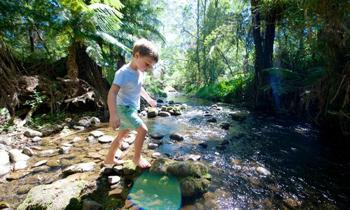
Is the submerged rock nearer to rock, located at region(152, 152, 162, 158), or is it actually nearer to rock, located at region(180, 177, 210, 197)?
rock, located at region(180, 177, 210, 197)

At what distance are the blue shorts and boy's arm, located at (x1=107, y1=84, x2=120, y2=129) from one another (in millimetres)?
218

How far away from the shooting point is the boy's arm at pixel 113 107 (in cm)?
250

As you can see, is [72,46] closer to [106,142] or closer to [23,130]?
[23,130]

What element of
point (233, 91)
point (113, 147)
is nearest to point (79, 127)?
point (113, 147)

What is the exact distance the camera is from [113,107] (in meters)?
2.59

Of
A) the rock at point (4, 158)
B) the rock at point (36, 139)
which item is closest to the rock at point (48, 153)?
the rock at point (4, 158)

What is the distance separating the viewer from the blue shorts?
2775 millimetres

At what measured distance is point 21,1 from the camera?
5516mm

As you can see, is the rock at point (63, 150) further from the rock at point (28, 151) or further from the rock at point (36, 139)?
the rock at point (36, 139)

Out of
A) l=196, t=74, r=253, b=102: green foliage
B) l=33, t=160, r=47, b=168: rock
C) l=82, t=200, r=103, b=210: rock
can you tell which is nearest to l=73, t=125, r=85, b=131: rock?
l=33, t=160, r=47, b=168: rock

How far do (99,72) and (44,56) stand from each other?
5.06 ft

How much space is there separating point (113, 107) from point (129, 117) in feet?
0.87

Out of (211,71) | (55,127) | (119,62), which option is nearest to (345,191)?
(55,127)

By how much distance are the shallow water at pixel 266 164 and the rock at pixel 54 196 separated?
123 centimetres
